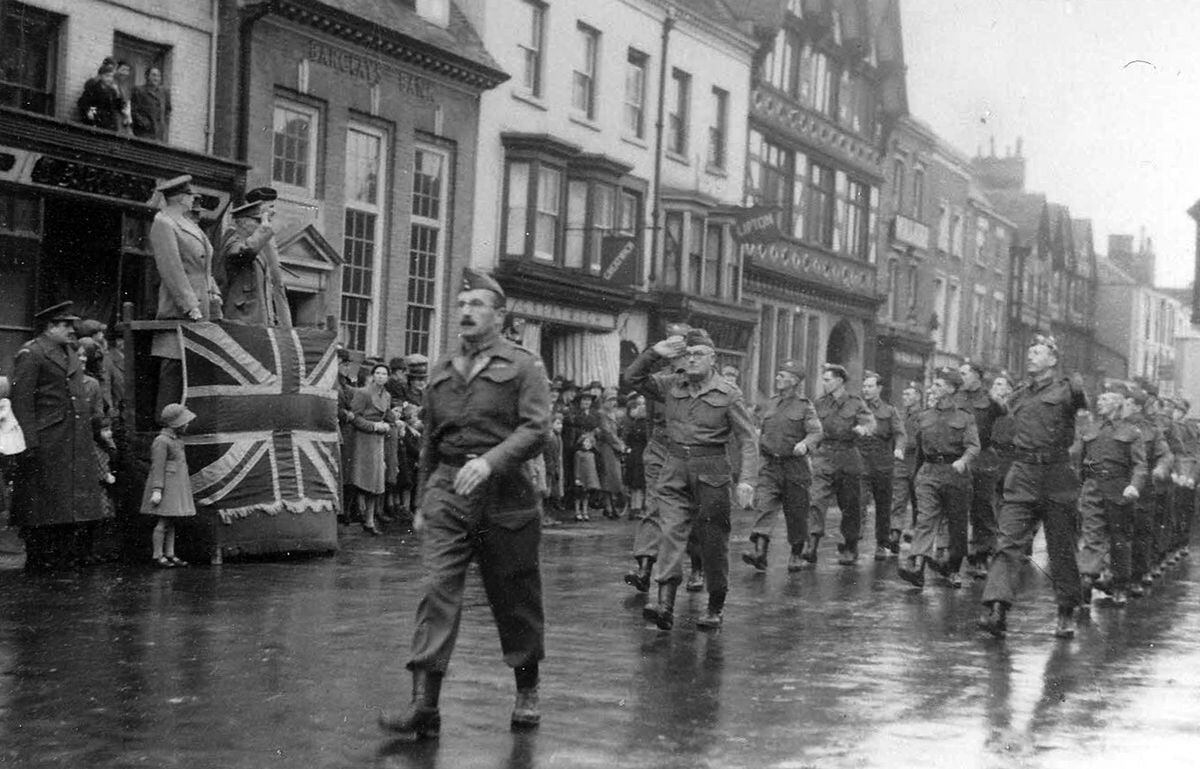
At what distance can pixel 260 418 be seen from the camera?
14281mm

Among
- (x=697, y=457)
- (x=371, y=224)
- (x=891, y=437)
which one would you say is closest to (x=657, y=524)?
(x=697, y=457)

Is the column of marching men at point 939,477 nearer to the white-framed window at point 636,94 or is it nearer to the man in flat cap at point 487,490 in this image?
the man in flat cap at point 487,490

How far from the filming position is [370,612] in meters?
11.1

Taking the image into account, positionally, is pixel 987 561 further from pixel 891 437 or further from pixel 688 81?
pixel 688 81

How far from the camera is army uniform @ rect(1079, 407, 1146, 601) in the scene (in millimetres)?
14797

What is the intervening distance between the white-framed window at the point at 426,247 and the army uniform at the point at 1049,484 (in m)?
15.4

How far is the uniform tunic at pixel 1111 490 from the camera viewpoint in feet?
48.7

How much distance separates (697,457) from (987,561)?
6.30 m

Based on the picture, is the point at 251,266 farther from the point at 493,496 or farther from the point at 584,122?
the point at 584,122

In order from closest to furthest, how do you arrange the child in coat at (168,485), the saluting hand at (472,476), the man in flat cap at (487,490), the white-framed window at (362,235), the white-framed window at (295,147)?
the saluting hand at (472,476) → the man in flat cap at (487,490) → the child in coat at (168,485) → the white-framed window at (295,147) → the white-framed window at (362,235)

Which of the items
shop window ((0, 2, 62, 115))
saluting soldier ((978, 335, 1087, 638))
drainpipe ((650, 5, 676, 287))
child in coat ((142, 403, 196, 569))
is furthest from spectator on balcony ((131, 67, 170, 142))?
drainpipe ((650, 5, 676, 287))

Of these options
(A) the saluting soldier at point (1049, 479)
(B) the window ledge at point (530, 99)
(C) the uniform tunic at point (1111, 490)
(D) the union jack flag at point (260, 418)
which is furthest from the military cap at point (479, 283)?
(B) the window ledge at point (530, 99)

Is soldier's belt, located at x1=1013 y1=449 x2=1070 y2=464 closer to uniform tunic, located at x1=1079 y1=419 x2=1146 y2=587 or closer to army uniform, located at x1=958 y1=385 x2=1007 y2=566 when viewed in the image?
uniform tunic, located at x1=1079 y1=419 x2=1146 y2=587

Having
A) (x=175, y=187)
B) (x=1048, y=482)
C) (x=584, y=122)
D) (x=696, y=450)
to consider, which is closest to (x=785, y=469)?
(x=1048, y=482)
